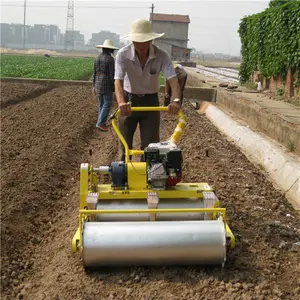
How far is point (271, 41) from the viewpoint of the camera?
16.3 m

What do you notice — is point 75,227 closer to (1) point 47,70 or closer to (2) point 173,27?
(1) point 47,70

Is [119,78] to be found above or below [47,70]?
above

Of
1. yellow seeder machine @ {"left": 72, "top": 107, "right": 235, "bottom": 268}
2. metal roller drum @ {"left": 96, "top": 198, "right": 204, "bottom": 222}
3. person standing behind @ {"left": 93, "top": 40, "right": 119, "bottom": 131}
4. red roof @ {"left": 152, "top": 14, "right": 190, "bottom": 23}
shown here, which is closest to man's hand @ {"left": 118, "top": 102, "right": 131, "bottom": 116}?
yellow seeder machine @ {"left": 72, "top": 107, "right": 235, "bottom": 268}

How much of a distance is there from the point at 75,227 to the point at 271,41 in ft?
43.3

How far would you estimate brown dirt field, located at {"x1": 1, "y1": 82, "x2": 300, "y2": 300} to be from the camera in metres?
3.55

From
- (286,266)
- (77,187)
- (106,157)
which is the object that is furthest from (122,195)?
(106,157)

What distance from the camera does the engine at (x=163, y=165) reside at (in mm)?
4152

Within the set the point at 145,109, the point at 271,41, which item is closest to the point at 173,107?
the point at 145,109

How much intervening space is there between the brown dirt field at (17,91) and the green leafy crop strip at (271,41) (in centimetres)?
814

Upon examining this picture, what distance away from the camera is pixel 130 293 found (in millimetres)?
3471

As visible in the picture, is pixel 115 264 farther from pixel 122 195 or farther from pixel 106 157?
pixel 106 157

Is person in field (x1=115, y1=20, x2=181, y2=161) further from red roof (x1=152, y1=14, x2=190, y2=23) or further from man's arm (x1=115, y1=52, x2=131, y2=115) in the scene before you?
red roof (x1=152, y1=14, x2=190, y2=23)

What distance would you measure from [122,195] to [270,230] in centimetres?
150

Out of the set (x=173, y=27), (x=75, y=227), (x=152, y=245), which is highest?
(x=173, y=27)
